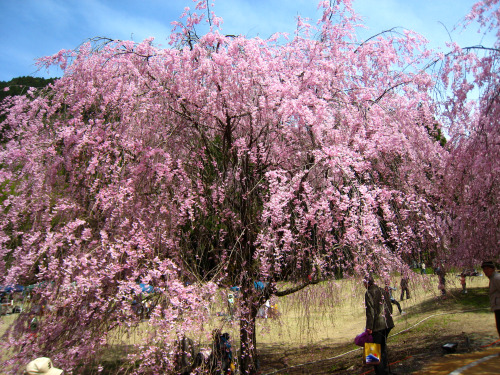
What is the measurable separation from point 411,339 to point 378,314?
3955mm

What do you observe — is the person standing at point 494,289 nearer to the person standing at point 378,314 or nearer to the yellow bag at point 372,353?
the person standing at point 378,314

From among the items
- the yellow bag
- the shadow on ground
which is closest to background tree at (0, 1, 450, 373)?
the yellow bag

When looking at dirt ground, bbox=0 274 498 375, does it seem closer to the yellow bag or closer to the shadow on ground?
the shadow on ground

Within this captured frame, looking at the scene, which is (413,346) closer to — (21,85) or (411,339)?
(411,339)

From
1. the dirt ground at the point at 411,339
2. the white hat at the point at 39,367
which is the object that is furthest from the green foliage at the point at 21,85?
the dirt ground at the point at 411,339

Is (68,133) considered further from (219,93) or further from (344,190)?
(344,190)

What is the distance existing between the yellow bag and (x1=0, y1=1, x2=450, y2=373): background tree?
3.05 feet

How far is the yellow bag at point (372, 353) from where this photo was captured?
4676mm

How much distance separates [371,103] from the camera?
6434 millimetres

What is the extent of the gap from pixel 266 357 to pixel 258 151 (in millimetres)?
4935

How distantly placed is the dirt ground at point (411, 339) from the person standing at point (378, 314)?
442 mm

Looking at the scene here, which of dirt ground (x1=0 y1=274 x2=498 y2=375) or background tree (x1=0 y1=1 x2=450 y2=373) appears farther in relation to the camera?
dirt ground (x1=0 y1=274 x2=498 y2=375)

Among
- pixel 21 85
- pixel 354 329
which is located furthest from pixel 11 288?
pixel 354 329

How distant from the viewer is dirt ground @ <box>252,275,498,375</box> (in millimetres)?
5945
